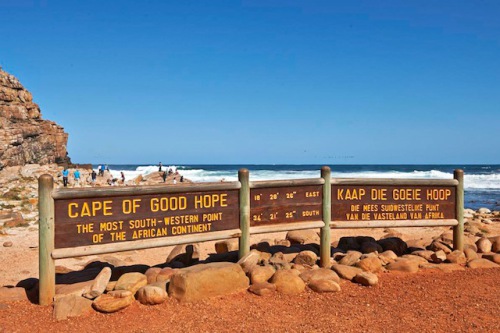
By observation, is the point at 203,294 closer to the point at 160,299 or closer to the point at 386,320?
the point at 160,299

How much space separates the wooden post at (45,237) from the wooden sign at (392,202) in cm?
476

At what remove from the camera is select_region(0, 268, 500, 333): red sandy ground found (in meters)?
4.87

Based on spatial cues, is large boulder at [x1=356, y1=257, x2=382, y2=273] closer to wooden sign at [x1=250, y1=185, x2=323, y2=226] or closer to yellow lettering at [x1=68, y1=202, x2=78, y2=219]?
wooden sign at [x1=250, y1=185, x2=323, y2=226]

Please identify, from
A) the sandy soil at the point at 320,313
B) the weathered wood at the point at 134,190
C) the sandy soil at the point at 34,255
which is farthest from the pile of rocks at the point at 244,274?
the sandy soil at the point at 34,255

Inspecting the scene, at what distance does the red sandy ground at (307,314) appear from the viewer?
4.87 metres

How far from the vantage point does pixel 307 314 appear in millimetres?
5234

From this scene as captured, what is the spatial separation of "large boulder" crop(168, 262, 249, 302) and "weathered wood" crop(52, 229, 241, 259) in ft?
2.12

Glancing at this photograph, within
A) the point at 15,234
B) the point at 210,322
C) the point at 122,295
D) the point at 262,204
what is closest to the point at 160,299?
the point at 122,295

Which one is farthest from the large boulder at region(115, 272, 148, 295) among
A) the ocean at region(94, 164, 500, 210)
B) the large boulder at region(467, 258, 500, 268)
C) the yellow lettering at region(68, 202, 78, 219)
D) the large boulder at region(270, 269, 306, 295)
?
the ocean at region(94, 164, 500, 210)

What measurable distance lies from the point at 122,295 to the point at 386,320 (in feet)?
11.1

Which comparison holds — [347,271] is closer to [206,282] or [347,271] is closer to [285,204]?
[285,204]

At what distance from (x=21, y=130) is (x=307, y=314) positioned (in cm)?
6055

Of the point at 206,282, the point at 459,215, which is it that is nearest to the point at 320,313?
the point at 206,282

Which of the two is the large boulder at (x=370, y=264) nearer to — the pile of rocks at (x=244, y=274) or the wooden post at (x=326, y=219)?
the pile of rocks at (x=244, y=274)
